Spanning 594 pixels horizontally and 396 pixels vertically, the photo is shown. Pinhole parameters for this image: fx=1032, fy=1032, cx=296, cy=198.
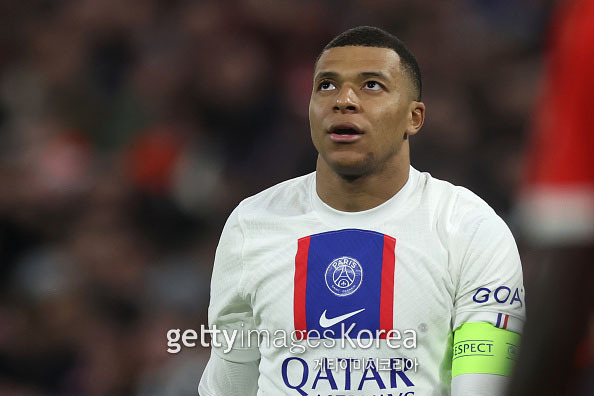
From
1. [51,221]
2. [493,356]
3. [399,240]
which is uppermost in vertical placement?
[51,221]

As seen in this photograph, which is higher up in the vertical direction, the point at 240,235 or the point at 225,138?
the point at 225,138

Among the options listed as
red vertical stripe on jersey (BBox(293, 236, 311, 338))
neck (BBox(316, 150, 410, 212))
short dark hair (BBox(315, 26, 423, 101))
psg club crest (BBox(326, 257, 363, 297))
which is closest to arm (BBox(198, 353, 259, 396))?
red vertical stripe on jersey (BBox(293, 236, 311, 338))

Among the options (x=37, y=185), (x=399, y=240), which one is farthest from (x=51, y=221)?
(x=399, y=240)

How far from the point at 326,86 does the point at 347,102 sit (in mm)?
150

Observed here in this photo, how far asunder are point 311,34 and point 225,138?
3.38ft

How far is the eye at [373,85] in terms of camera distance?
3334 mm

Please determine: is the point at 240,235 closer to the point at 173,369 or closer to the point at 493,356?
the point at 493,356

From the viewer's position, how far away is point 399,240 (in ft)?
10.9

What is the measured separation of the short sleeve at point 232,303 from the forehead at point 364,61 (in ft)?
2.14

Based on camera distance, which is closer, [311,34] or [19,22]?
[311,34]

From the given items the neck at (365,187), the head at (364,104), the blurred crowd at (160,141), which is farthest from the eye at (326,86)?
the blurred crowd at (160,141)

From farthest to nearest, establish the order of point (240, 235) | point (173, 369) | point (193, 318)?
point (193, 318), point (173, 369), point (240, 235)

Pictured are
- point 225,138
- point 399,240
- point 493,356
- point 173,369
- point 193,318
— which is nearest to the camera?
point 493,356

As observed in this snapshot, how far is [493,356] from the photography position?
305 centimetres
